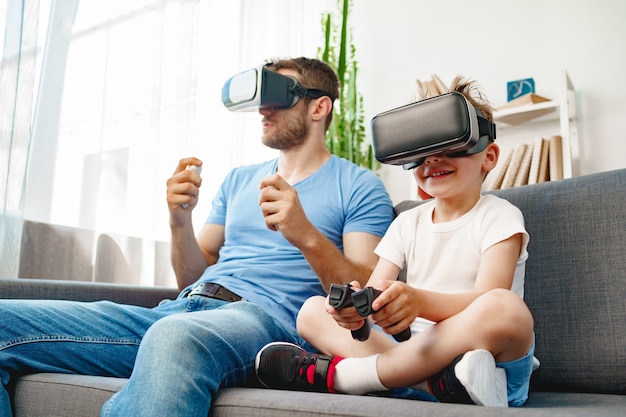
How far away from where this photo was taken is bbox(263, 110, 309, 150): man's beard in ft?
5.33

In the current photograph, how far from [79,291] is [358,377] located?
0.80 m

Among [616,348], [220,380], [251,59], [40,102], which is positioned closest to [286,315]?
[220,380]

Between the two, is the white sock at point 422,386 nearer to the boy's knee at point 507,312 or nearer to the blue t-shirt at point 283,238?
the boy's knee at point 507,312

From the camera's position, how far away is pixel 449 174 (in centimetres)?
118

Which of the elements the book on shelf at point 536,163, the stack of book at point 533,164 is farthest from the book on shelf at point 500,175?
the book on shelf at point 536,163

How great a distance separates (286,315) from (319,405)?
53 cm

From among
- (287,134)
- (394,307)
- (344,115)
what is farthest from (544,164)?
(394,307)

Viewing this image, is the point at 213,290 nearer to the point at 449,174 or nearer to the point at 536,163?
the point at 449,174

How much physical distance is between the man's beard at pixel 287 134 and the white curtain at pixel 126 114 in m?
0.68

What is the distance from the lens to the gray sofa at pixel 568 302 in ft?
3.35

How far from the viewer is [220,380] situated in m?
0.94

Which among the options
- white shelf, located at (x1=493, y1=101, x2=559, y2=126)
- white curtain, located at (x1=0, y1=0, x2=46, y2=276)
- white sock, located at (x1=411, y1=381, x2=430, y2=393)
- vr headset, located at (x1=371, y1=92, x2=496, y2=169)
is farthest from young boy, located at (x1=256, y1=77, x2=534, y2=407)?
white shelf, located at (x1=493, y1=101, x2=559, y2=126)

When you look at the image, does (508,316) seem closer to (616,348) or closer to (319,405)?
(319,405)

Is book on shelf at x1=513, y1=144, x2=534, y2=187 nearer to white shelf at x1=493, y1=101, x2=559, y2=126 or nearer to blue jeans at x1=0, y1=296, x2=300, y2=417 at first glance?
white shelf at x1=493, y1=101, x2=559, y2=126
